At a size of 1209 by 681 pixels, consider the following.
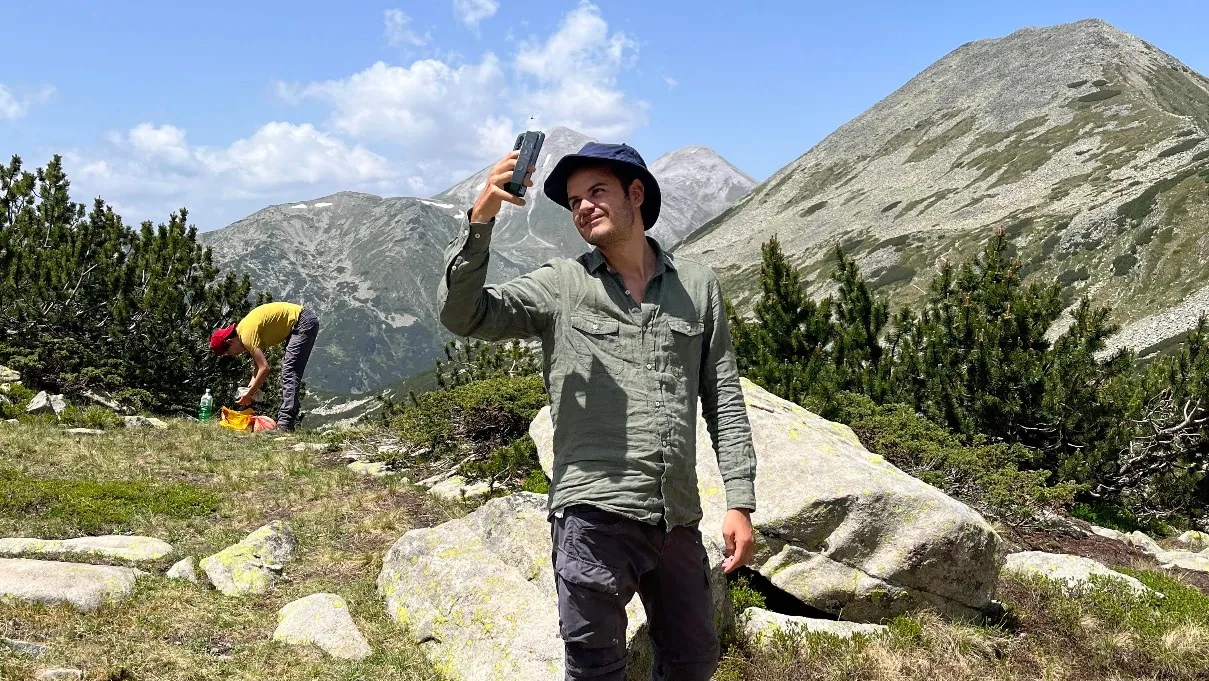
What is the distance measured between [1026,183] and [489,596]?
4695 inches

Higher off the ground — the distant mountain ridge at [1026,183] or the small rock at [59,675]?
the distant mountain ridge at [1026,183]

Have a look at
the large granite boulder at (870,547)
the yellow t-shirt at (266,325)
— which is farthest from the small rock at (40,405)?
the large granite boulder at (870,547)

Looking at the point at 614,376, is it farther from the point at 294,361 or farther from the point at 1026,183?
the point at 1026,183

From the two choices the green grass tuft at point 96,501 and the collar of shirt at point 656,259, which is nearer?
the collar of shirt at point 656,259

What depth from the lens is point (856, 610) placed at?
6027 millimetres

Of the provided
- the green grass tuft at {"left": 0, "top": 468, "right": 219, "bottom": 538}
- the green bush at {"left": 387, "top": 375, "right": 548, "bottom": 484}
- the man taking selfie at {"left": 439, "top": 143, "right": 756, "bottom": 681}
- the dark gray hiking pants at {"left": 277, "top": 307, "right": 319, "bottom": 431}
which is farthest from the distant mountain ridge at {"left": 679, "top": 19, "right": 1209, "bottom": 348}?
the man taking selfie at {"left": 439, "top": 143, "right": 756, "bottom": 681}

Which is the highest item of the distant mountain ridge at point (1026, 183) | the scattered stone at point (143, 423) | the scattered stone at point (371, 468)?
the distant mountain ridge at point (1026, 183)

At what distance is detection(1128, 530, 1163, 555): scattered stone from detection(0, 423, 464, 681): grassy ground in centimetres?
1028

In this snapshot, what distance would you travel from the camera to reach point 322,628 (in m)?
5.08

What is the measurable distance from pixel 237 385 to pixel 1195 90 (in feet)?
562

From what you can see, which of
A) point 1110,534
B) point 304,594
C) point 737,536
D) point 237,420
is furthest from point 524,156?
point 237,420

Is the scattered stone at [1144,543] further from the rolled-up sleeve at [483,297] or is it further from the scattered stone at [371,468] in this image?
the rolled-up sleeve at [483,297]

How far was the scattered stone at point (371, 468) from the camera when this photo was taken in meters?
10.8

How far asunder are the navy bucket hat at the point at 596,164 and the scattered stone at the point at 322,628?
346 cm
